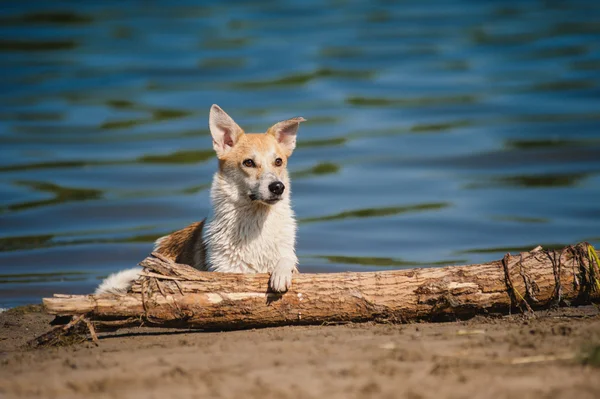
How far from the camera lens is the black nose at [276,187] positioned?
7.91 metres

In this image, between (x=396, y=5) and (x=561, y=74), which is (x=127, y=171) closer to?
(x=561, y=74)

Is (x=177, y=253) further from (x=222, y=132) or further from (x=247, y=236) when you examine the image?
(x=222, y=132)

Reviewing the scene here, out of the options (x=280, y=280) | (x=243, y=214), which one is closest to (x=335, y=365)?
(x=280, y=280)

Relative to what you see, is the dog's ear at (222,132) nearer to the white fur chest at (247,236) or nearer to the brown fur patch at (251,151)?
the brown fur patch at (251,151)

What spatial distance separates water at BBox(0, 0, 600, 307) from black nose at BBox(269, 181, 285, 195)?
3.35 metres

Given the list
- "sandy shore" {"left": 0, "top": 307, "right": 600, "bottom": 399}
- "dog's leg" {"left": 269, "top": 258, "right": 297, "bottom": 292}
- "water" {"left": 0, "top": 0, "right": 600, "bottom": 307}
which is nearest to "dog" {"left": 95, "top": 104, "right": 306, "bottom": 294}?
"dog's leg" {"left": 269, "top": 258, "right": 297, "bottom": 292}

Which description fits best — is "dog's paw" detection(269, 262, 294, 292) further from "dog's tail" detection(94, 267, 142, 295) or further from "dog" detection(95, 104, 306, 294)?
"dog's tail" detection(94, 267, 142, 295)

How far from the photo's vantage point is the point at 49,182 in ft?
51.3

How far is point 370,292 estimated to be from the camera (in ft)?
23.1

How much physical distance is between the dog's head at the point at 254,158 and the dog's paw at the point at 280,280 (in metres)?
1.11

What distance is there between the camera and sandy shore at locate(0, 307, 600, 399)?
16.5ft

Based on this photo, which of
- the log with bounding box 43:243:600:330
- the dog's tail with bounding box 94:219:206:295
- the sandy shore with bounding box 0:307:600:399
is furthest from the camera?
the dog's tail with bounding box 94:219:206:295

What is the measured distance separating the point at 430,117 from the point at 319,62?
6.89m

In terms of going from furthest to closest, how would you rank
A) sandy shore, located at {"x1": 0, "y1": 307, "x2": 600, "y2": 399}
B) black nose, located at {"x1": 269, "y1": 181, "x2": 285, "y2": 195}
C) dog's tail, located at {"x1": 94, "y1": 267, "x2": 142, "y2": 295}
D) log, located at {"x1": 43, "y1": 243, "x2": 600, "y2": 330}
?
1. dog's tail, located at {"x1": 94, "y1": 267, "x2": 142, "y2": 295}
2. black nose, located at {"x1": 269, "y1": 181, "x2": 285, "y2": 195}
3. log, located at {"x1": 43, "y1": 243, "x2": 600, "y2": 330}
4. sandy shore, located at {"x1": 0, "y1": 307, "x2": 600, "y2": 399}
